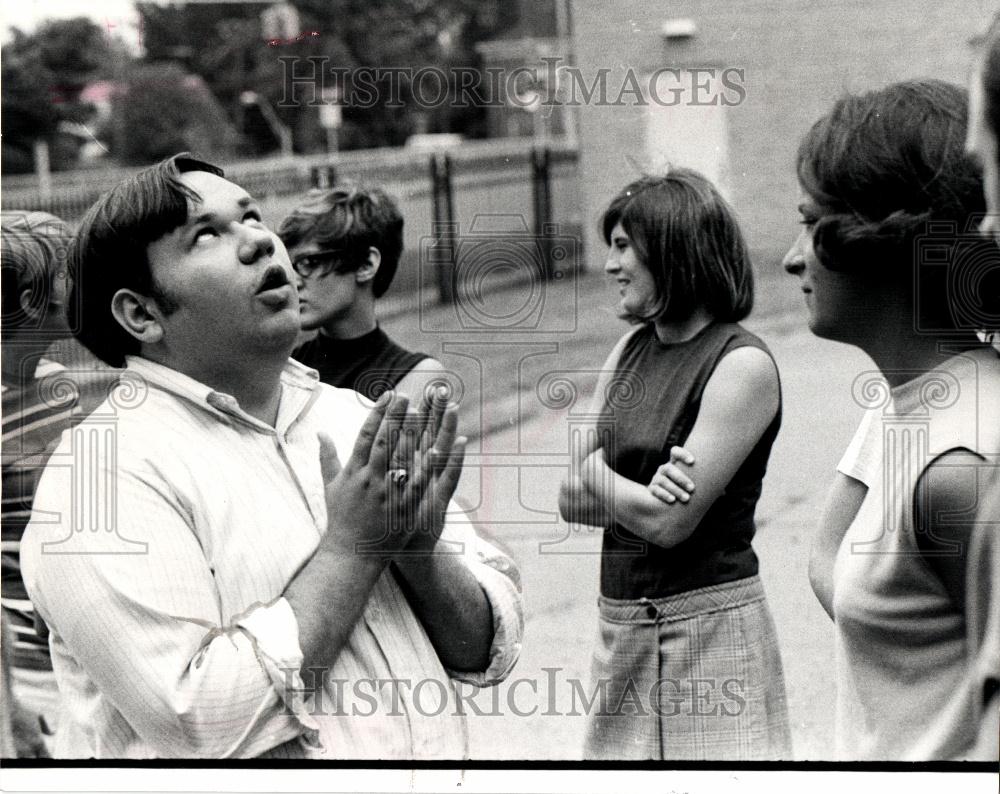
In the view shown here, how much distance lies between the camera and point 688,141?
2.59 m

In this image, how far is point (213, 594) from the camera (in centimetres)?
225

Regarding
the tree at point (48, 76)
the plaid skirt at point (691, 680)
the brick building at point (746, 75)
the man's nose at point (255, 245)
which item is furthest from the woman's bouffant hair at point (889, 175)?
the tree at point (48, 76)

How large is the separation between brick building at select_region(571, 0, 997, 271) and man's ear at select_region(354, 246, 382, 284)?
→ 42 cm

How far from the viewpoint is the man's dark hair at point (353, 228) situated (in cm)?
260

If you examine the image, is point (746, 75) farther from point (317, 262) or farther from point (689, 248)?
point (317, 262)

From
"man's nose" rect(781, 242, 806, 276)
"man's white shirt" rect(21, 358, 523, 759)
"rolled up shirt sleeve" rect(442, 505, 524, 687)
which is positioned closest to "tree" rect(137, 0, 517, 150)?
"man's white shirt" rect(21, 358, 523, 759)

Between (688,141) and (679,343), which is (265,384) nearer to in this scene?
(679,343)

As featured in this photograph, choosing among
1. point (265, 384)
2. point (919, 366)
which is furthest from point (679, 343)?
point (265, 384)

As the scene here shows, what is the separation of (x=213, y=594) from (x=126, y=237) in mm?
651

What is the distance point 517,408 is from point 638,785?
0.78m

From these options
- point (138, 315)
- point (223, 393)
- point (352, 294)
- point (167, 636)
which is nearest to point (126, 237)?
point (138, 315)

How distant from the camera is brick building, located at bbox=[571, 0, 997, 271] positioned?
254cm

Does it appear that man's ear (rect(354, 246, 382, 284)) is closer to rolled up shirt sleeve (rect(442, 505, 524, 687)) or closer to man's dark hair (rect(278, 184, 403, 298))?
man's dark hair (rect(278, 184, 403, 298))

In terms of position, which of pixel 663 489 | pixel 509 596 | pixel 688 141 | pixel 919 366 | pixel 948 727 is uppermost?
pixel 688 141
